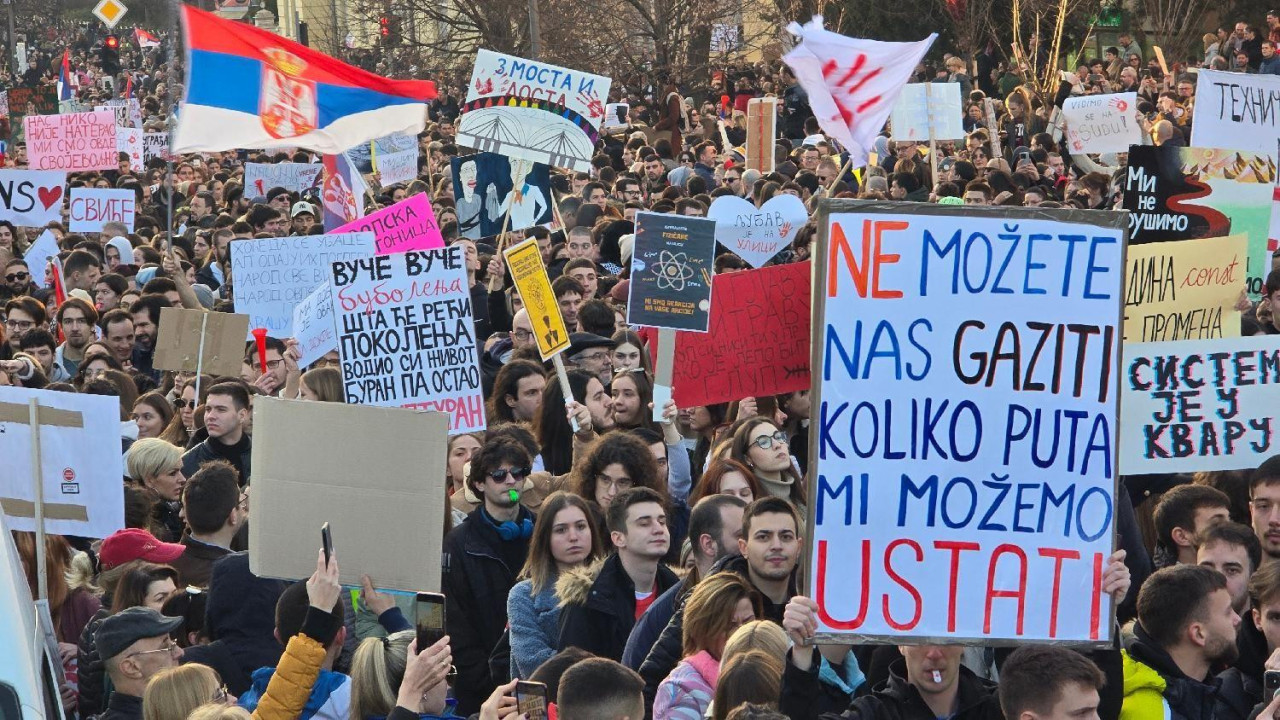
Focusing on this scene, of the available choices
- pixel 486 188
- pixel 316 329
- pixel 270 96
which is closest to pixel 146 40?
pixel 486 188

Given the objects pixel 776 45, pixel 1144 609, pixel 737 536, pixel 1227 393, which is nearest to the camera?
pixel 1144 609

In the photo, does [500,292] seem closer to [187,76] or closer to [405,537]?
[187,76]

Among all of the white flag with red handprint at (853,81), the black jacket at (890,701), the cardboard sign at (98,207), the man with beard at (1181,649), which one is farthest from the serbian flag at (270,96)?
the cardboard sign at (98,207)

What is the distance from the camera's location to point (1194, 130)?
10633mm

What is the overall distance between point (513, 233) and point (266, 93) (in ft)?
15.0

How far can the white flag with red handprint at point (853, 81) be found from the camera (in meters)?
10.6

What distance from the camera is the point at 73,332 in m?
12.0

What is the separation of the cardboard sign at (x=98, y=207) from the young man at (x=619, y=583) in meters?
12.6

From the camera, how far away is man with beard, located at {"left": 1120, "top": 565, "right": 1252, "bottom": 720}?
502cm

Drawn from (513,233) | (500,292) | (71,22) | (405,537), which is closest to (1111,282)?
(405,537)

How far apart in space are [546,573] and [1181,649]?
217cm

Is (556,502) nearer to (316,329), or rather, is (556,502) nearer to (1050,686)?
(1050,686)

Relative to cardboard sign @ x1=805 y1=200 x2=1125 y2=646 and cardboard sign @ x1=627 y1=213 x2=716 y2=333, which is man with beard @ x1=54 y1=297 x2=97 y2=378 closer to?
cardboard sign @ x1=627 y1=213 x2=716 y2=333

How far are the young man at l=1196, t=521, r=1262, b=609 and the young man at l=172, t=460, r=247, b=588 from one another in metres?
3.45
